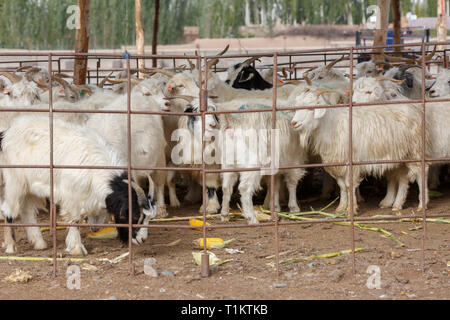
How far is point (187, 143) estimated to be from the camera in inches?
309

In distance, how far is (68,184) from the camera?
5.88m

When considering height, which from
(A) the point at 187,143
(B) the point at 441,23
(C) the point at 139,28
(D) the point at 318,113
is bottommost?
(A) the point at 187,143

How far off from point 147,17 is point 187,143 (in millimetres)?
33933

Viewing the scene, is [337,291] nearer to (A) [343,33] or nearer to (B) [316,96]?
(B) [316,96]

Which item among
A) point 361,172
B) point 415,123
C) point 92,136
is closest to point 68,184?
point 92,136

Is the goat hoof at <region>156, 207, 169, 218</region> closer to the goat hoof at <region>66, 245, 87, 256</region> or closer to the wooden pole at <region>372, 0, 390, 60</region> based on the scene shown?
the goat hoof at <region>66, 245, 87, 256</region>

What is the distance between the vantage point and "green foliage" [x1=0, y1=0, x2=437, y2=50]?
39.5 m

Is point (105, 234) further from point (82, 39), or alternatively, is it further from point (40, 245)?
point (82, 39)

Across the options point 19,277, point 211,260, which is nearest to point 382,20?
point 211,260

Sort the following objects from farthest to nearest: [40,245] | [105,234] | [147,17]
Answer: [147,17]
[105,234]
[40,245]

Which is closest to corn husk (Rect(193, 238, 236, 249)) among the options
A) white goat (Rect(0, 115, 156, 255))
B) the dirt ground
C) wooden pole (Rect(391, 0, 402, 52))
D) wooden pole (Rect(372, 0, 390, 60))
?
the dirt ground

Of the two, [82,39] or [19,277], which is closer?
[19,277]

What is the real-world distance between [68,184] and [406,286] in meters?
2.87
